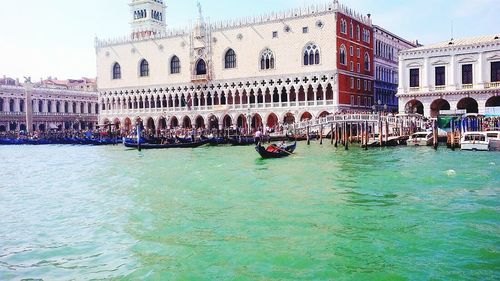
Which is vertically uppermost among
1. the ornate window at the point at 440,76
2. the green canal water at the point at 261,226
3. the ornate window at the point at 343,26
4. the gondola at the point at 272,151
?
the ornate window at the point at 343,26

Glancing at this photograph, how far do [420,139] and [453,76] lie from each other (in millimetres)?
5932

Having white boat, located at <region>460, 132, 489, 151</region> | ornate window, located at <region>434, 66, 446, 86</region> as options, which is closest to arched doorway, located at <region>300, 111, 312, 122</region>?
ornate window, located at <region>434, 66, 446, 86</region>

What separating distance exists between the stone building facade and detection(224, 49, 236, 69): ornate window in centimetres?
1908

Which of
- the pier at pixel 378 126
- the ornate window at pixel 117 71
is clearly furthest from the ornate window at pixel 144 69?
the pier at pixel 378 126

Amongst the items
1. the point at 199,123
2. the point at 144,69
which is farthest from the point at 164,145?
the point at 144,69

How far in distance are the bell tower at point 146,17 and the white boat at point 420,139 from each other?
3740 cm

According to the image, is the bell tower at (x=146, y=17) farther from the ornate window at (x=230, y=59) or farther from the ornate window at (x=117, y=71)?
the ornate window at (x=230, y=59)

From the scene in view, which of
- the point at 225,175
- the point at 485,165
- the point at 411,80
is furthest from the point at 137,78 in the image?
the point at 485,165

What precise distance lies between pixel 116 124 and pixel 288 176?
1346 inches

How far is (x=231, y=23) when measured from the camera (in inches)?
1527

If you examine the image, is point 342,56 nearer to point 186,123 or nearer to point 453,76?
point 453,76

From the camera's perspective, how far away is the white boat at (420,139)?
82.1ft

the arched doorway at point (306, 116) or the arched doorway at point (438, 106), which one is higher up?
the arched doorway at point (438, 106)

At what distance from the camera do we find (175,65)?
42.4m
